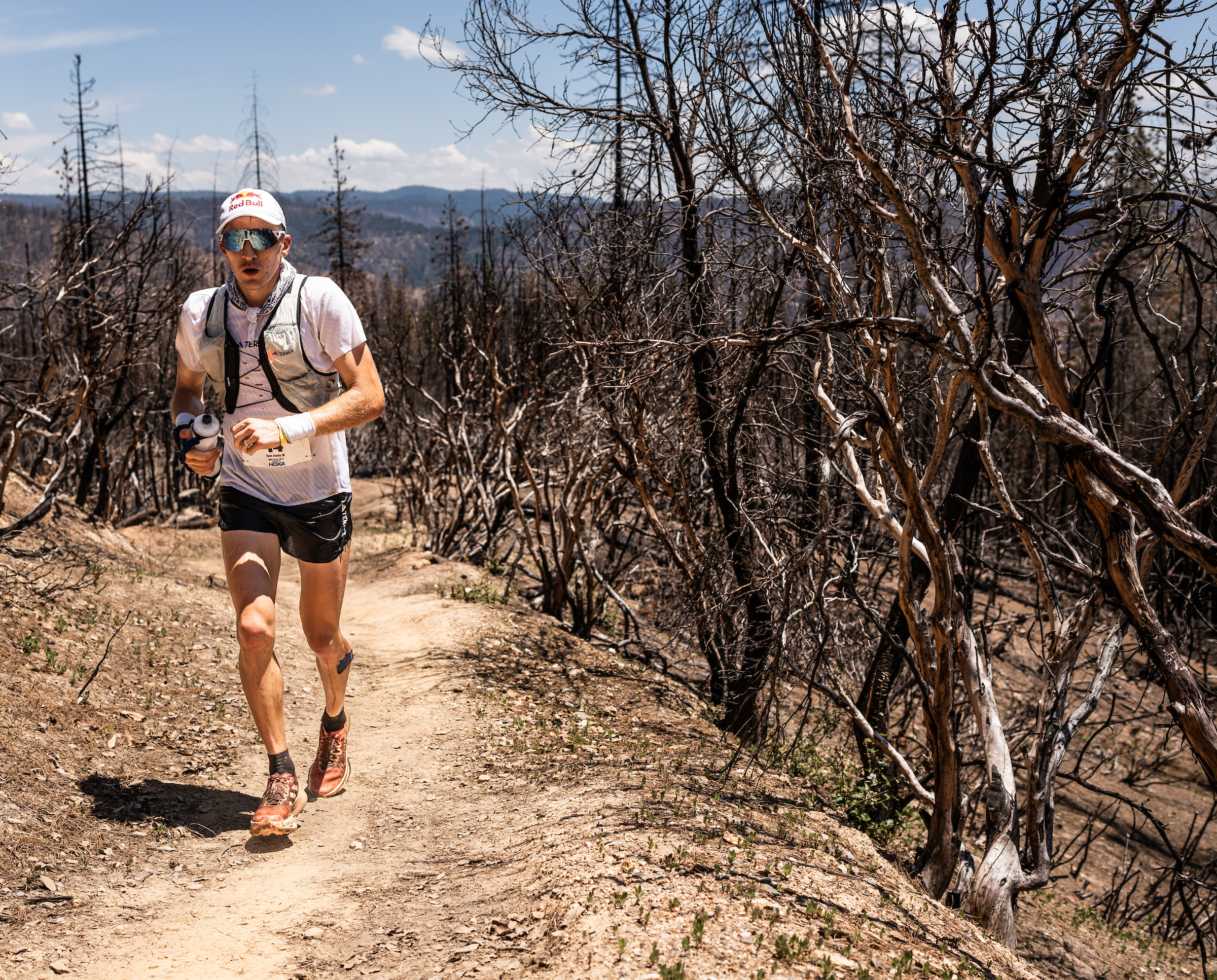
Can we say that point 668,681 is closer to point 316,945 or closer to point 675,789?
point 675,789

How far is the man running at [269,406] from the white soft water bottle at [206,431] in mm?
26

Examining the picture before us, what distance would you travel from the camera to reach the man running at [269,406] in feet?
11.6

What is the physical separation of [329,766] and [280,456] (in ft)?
4.88

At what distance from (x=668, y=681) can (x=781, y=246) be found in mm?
3766

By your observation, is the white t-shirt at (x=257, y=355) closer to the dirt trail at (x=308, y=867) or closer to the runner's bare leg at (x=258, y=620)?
the runner's bare leg at (x=258, y=620)

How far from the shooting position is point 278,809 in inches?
141

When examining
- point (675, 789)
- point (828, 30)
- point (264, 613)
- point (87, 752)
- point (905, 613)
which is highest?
point (828, 30)

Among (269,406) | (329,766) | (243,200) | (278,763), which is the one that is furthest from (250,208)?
(329,766)

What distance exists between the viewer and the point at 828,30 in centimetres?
429

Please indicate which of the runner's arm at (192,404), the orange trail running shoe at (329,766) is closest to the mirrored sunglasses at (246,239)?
the runner's arm at (192,404)

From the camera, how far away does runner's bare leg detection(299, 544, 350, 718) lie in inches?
152

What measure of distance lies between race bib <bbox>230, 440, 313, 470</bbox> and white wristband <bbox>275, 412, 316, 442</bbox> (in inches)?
2.2

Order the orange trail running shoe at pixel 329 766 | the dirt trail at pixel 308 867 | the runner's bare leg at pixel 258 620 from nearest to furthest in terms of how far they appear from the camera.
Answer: the dirt trail at pixel 308 867
the runner's bare leg at pixel 258 620
the orange trail running shoe at pixel 329 766

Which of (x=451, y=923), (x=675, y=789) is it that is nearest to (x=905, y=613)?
(x=675, y=789)
